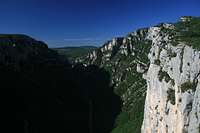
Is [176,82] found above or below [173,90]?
above

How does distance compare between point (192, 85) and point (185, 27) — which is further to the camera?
point (185, 27)

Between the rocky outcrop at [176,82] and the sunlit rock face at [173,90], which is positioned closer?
the sunlit rock face at [173,90]

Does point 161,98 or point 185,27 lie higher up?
point 185,27

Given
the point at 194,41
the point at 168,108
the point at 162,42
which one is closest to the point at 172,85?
the point at 168,108

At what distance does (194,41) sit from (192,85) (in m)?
14.9

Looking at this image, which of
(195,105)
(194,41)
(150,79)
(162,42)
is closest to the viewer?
(195,105)

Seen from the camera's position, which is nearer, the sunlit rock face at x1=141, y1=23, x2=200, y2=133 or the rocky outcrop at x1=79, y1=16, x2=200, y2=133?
the sunlit rock face at x1=141, y1=23, x2=200, y2=133

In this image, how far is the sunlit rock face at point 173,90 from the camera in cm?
9503

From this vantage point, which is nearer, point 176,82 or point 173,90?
point 176,82

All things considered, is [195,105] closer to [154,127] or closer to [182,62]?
[182,62]

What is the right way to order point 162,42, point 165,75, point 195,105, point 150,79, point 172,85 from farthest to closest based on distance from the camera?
1. point 150,79
2. point 162,42
3. point 165,75
4. point 172,85
5. point 195,105

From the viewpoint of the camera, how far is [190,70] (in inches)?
3868

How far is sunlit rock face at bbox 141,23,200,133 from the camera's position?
95.0 m

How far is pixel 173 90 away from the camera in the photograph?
11356cm
